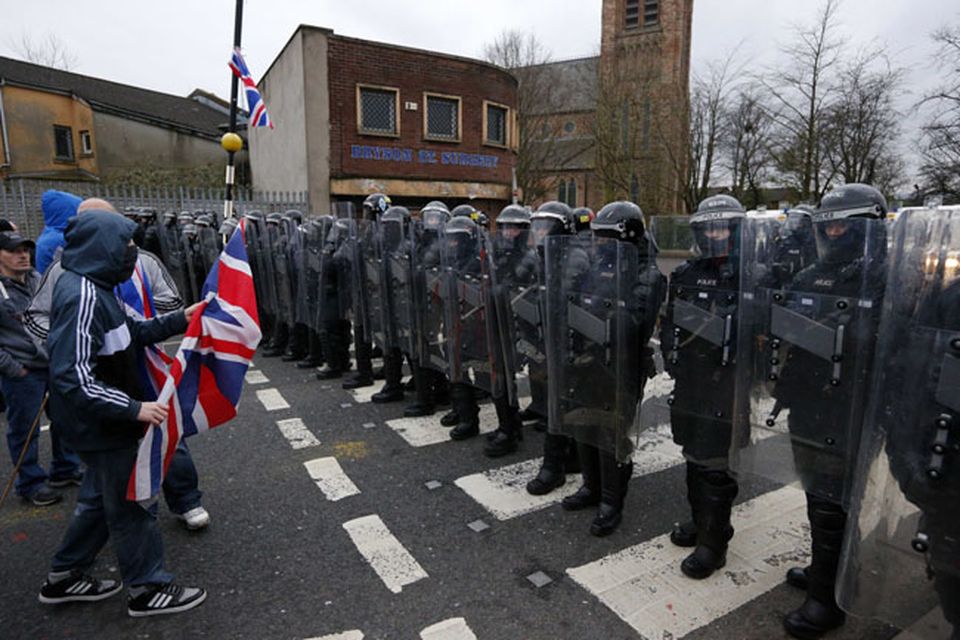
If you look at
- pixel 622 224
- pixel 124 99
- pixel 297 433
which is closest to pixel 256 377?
pixel 297 433

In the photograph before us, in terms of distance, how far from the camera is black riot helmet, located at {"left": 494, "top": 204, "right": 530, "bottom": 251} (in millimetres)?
4332

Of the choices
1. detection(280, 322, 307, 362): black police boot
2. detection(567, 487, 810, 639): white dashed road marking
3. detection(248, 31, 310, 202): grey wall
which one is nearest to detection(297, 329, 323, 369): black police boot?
detection(280, 322, 307, 362): black police boot

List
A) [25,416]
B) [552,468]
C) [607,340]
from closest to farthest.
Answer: [607,340]
[25,416]
[552,468]

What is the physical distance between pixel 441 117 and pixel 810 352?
18.7 meters

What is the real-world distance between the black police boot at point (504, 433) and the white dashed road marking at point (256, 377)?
12.1ft

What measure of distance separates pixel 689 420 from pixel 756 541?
1.12 meters

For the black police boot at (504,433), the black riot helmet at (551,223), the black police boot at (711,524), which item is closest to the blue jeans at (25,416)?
the black police boot at (504,433)

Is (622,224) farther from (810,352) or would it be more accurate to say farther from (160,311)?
(160,311)

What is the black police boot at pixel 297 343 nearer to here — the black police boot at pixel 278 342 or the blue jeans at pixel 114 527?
the black police boot at pixel 278 342

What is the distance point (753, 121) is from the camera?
2236cm

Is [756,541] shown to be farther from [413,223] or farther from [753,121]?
[753,121]

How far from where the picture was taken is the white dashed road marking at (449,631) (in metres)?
2.67

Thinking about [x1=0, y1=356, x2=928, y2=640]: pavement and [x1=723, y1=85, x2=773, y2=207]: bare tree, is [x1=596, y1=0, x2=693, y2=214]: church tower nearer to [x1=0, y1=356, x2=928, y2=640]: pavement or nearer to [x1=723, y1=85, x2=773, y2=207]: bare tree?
[x1=723, y1=85, x2=773, y2=207]: bare tree

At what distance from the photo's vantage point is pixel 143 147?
2741 cm
